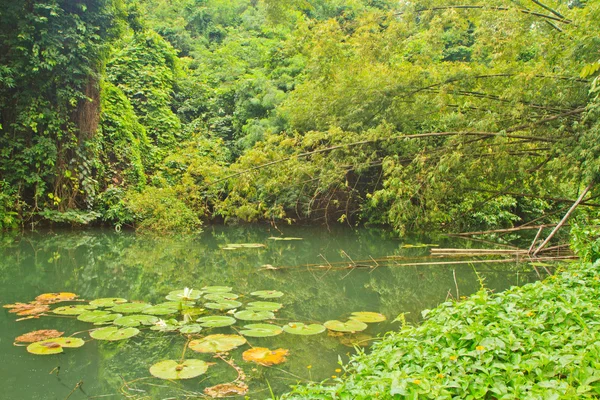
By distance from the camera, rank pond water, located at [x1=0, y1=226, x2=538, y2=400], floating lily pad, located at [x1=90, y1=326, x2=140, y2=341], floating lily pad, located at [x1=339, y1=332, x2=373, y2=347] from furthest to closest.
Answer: floating lily pad, located at [x1=339, y1=332, x2=373, y2=347] < floating lily pad, located at [x1=90, y1=326, x2=140, y2=341] < pond water, located at [x1=0, y1=226, x2=538, y2=400]

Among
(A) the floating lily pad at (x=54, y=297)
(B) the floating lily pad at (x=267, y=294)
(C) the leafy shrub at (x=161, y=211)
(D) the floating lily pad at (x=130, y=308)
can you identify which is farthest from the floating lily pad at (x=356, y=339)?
(C) the leafy shrub at (x=161, y=211)

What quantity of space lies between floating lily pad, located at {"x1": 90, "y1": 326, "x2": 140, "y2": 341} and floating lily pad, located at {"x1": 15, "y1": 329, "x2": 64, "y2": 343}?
27 cm

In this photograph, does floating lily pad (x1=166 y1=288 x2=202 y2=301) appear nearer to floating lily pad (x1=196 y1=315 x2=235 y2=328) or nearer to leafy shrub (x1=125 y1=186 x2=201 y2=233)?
floating lily pad (x1=196 y1=315 x2=235 y2=328)

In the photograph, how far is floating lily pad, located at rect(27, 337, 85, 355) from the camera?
3205mm

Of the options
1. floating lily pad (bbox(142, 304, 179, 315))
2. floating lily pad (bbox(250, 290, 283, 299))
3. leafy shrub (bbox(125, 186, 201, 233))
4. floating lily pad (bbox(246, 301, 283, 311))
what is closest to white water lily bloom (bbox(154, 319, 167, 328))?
floating lily pad (bbox(142, 304, 179, 315))

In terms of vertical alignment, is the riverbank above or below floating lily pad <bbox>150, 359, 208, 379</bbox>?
above

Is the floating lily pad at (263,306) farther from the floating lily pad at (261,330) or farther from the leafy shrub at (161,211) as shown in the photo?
the leafy shrub at (161,211)

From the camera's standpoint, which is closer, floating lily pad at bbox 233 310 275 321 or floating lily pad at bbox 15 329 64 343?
floating lily pad at bbox 15 329 64 343

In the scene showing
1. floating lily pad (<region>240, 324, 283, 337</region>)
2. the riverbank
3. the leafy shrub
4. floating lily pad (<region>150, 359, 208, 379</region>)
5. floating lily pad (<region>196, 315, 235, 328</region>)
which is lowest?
the leafy shrub

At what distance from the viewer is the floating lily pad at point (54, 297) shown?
453 cm

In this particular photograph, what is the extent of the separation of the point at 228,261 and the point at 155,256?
118 cm

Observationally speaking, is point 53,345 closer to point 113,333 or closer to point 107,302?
point 113,333

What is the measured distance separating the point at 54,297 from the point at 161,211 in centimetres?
544

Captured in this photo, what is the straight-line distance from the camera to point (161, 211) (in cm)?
1000
